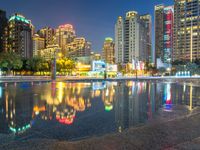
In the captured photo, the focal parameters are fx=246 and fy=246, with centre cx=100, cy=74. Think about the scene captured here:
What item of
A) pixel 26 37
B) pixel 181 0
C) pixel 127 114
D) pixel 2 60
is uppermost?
pixel 181 0

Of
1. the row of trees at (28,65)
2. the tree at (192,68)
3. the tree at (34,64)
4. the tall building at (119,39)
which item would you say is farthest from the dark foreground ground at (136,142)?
the tall building at (119,39)

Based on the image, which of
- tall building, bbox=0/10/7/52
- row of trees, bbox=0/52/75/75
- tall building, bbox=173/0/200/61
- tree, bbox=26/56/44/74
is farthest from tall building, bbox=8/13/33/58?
tall building, bbox=173/0/200/61

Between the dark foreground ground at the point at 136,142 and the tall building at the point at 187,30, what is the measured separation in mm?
178803

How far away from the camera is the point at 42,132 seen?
6.99m

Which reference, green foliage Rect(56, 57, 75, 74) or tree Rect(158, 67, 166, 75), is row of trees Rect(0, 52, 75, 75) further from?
tree Rect(158, 67, 166, 75)

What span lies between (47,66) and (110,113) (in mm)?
86152

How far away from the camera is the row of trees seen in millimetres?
74625

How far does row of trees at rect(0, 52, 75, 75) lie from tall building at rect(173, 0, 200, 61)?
104 metres

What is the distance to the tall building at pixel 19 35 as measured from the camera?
7224 inches

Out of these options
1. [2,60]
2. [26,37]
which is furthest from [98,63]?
[26,37]

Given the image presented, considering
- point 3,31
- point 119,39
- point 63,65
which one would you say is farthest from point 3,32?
point 63,65

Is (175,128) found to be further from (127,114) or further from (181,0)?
(181,0)

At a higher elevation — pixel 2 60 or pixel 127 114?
pixel 2 60

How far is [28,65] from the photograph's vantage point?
89.9m
